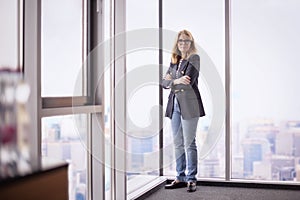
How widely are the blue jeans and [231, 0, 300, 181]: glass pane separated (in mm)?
518

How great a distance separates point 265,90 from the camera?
3969mm

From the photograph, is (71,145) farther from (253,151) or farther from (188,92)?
(253,151)

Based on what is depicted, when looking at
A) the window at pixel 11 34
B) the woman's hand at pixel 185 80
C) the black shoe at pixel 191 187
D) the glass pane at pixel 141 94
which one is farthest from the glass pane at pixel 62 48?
the black shoe at pixel 191 187

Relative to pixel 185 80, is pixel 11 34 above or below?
above

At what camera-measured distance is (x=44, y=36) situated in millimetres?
2309

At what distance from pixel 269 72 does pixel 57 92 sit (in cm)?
223

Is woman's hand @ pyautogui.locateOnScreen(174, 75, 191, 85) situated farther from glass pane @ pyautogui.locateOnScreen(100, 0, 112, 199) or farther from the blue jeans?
glass pane @ pyautogui.locateOnScreen(100, 0, 112, 199)

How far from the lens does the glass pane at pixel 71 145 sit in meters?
2.35

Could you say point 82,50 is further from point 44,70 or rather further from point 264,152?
point 264,152

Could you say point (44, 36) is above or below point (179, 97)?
above

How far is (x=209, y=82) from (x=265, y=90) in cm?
52

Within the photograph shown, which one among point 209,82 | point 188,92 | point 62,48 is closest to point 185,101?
point 188,92

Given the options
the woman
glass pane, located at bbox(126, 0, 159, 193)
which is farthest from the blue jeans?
glass pane, located at bbox(126, 0, 159, 193)

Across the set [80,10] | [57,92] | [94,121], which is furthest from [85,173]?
[80,10]
